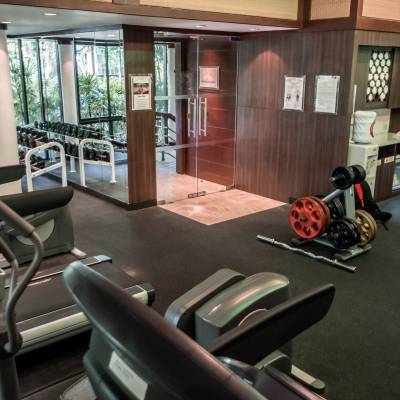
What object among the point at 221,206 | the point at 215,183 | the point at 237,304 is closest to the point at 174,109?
the point at 215,183

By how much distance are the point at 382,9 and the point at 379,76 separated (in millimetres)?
869

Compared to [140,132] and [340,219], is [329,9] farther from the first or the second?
[140,132]

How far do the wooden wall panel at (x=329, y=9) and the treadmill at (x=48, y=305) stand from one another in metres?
3.68

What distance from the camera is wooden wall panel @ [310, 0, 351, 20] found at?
487cm

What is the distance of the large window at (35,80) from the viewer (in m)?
7.63

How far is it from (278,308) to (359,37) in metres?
4.55

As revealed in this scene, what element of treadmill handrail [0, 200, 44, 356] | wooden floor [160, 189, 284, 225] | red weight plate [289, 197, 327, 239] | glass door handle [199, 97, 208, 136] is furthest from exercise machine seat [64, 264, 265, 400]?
glass door handle [199, 97, 208, 136]

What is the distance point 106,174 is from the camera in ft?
20.1

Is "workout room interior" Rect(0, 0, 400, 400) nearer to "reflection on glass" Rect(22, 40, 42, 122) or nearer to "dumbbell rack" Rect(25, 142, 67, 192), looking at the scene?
"reflection on glass" Rect(22, 40, 42, 122)

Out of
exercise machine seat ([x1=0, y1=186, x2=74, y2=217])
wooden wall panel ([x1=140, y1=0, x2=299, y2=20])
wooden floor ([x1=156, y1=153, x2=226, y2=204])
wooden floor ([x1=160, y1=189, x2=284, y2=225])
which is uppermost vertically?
wooden wall panel ([x1=140, y1=0, x2=299, y2=20])

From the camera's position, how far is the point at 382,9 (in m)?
5.09

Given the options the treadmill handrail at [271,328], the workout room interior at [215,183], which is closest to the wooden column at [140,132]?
the workout room interior at [215,183]

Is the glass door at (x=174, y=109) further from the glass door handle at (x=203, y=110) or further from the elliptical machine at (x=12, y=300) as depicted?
the elliptical machine at (x=12, y=300)

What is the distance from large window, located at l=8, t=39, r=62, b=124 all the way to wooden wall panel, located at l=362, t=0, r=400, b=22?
4.90 meters
